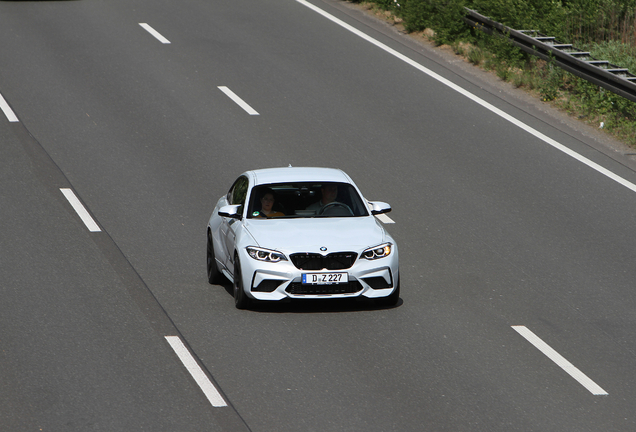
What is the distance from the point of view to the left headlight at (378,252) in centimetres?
1071

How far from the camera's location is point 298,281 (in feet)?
34.6

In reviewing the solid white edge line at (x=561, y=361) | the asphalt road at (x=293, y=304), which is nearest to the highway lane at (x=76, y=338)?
the asphalt road at (x=293, y=304)

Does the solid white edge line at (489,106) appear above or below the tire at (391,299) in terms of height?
below

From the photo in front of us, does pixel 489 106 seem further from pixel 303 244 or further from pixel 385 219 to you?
pixel 303 244

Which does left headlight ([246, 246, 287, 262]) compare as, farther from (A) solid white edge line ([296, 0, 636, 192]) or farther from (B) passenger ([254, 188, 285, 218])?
(A) solid white edge line ([296, 0, 636, 192])

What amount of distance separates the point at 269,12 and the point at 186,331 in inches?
702

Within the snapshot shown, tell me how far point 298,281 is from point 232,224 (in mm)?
1360

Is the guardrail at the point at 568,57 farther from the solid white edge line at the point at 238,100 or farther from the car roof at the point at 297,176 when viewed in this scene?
the car roof at the point at 297,176

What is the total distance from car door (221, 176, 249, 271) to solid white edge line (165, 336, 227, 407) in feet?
5.03

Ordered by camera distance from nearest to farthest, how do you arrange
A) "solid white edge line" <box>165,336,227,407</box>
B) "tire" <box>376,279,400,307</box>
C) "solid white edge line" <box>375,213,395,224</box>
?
"solid white edge line" <box>165,336,227,407</box>
"tire" <box>376,279,400,307</box>
"solid white edge line" <box>375,213,395,224</box>

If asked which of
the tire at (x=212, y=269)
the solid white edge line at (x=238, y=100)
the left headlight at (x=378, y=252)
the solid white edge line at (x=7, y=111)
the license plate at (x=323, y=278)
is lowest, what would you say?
the solid white edge line at (x=7, y=111)

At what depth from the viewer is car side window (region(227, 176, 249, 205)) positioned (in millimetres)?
11969

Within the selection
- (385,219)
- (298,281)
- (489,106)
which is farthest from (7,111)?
(298,281)

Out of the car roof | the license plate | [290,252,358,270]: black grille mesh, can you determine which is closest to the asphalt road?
the license plate
